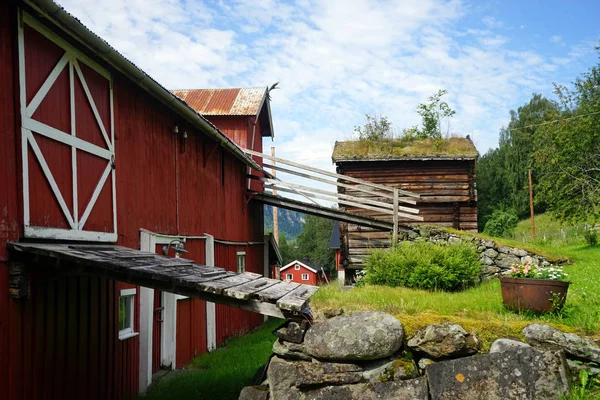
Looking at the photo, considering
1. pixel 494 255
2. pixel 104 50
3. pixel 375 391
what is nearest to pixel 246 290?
pixel 375 391

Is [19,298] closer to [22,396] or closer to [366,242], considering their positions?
[22,396]

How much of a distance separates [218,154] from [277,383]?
350 inches

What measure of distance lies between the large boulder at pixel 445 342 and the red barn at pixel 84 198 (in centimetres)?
359

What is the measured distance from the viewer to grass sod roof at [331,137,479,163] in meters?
17.6

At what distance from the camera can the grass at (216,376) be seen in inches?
302

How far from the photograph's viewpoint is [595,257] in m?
14.9

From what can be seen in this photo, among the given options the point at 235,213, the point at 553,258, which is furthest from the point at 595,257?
the point at 235,213

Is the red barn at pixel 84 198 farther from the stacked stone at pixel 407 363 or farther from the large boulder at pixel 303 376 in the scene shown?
the stacked stone at pixel 407 363

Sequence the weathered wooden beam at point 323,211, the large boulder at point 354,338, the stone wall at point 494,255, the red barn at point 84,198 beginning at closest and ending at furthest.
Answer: the red barn at point 84,198, the large boulder at point 354,338, the stone wall at point 494,255, the weathered wooden beam at point 323,211

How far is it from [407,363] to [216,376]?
410cm

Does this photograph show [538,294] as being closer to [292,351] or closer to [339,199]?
[292,351]

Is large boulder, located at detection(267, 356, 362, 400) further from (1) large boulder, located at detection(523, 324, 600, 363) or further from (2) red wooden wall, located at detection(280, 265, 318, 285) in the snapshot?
(2) red wooden wall, located at detection(280, 265, 318, 285)

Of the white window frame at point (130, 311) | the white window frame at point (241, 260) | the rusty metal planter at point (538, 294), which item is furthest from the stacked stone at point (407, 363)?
the white window frame at point (241, 260)

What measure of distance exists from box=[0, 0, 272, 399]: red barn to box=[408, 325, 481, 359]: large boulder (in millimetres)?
3593
